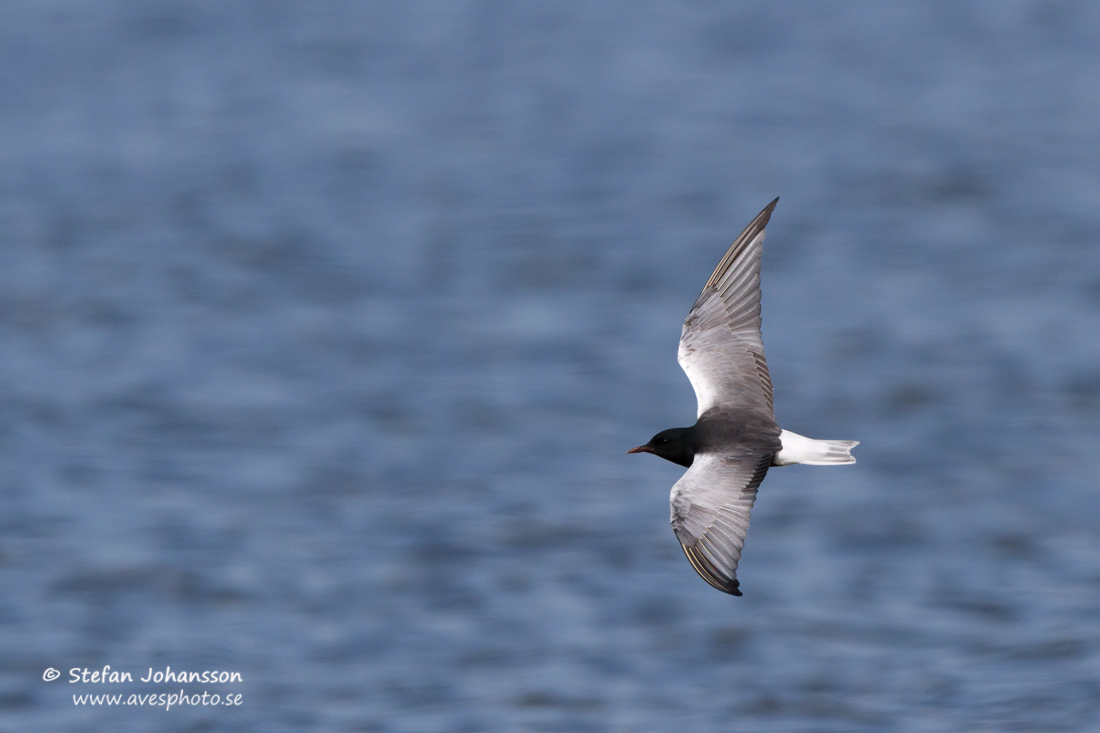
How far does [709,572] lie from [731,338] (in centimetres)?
180

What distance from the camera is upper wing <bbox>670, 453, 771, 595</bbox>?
787cm

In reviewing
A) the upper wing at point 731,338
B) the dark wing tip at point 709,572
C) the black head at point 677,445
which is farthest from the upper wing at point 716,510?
the upper wing at point 731,338

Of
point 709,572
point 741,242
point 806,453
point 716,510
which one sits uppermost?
point 741,242

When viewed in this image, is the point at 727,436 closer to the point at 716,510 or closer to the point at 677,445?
the point at 677,445

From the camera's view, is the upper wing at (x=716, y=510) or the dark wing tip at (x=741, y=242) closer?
the upper wing at (x=716, y=510)

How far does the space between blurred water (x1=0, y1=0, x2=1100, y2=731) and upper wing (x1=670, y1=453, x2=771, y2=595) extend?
4741 millimetres

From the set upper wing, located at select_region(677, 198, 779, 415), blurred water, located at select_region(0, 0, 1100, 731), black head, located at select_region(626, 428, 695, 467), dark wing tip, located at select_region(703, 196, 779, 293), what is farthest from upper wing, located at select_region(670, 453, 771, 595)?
blurred water, located at select_region(0, 0, 1100, 731)

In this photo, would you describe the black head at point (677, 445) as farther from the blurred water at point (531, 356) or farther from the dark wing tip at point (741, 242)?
the blurred water at point (531, 356)

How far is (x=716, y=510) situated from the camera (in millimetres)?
8055

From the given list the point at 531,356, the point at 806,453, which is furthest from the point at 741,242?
the point at 531,356

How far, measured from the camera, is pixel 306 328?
19.1 metres

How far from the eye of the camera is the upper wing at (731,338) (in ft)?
29.3

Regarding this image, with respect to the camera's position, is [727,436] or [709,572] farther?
[727,436]

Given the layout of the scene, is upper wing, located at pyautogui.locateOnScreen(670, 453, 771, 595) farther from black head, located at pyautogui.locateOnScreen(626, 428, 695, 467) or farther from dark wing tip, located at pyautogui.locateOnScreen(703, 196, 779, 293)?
dark wing tip, located at pyautogui.locateOnScreen(703, 196, 779, 293)
